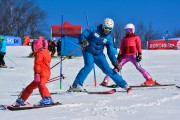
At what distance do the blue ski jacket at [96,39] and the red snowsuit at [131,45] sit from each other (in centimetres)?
174

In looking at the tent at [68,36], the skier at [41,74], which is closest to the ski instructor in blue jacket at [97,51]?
the skier at [41,74]

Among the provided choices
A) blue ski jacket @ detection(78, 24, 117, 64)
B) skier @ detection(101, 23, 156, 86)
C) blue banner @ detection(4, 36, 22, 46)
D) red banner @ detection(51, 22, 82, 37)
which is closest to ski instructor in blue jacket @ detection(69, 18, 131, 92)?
blue ski jacket @ detection(78, 24, 117, 64)

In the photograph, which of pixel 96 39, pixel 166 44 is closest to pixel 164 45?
pixel 166 44

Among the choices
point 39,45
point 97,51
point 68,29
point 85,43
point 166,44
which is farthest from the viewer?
point 166,44

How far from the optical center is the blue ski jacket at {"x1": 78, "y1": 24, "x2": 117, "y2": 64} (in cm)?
825

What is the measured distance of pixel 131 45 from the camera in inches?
399

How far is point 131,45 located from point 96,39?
2.04m

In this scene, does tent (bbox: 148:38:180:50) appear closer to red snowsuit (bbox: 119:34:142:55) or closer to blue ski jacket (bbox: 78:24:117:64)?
red snowsuit (bbox: 119:34:142:55)

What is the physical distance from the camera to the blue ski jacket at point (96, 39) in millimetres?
8250

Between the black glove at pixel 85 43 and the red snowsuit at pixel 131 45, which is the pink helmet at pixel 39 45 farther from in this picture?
the red snowsuit at pixel 131 45

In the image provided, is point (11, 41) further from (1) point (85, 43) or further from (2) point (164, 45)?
(1) point (85, 43)

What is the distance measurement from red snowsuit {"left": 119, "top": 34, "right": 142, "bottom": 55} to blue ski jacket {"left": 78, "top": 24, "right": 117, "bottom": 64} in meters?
1.74

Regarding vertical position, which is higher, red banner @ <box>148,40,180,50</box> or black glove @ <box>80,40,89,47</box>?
red banner @ <box>148,40,180,50</box>

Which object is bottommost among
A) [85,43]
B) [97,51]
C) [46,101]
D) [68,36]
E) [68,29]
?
[46,101]
